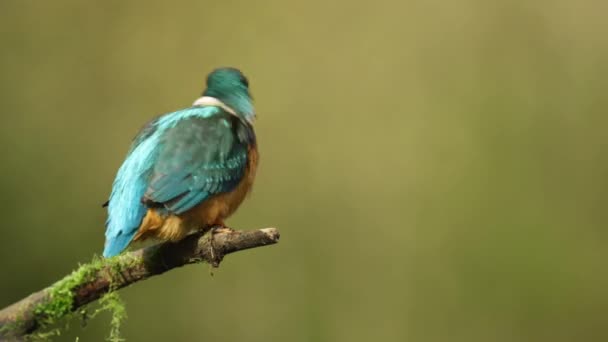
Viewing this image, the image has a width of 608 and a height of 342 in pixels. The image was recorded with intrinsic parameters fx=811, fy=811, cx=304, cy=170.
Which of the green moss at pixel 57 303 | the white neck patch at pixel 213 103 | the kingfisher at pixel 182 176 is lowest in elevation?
the green moss at pixel 57 303

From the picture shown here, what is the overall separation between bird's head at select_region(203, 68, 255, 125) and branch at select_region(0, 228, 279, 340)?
43cm

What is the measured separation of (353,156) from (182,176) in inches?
58.1

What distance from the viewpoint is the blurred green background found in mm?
2982

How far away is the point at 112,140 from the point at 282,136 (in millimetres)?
649

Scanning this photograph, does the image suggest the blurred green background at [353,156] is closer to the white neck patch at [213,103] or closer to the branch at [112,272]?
the white neck patch at [213,103]

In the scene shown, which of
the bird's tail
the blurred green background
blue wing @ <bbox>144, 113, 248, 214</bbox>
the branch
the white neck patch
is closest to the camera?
the branch

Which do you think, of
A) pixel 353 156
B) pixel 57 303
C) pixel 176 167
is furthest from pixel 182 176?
pixel 353 156

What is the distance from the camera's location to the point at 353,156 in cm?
324

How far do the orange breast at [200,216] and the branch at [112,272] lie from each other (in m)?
0.04

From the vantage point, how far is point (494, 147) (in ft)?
10.7

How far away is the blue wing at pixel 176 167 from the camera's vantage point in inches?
69.1

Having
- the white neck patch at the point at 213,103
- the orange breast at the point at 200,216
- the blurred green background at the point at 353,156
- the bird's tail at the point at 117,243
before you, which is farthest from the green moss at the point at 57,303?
the blurred green background at the point at 353,156

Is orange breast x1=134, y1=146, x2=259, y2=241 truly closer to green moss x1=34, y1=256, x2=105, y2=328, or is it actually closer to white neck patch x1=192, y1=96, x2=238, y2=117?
white neck patch x1=192, y1=96, x2=238, y2=117

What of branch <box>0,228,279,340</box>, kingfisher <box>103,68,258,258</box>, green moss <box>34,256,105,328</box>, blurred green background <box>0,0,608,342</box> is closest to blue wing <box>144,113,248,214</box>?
kingfisher <box>103,68,258,258</box>
